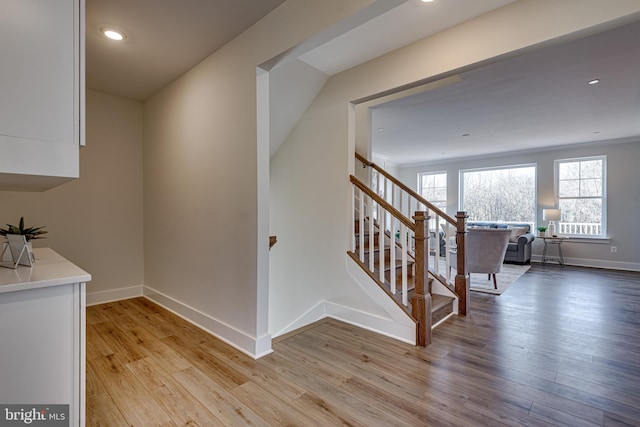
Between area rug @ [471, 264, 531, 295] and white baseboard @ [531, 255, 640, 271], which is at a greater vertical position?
white baseboard @ [531, 255, 640, 271]

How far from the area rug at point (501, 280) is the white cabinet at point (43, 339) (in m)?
4.49

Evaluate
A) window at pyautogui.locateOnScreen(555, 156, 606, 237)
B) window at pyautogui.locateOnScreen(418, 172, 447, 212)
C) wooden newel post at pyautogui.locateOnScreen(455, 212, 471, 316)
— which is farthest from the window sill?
wooden newel post at pyautogui.locateOnScreen(455, 212, 471, 316)

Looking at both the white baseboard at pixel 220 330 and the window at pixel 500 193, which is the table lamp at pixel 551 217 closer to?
the window at pixel 500 193

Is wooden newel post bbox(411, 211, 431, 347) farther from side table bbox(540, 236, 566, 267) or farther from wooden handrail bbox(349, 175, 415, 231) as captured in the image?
side table bbox(540, 236, 566, 267)

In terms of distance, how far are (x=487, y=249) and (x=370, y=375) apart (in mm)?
3170

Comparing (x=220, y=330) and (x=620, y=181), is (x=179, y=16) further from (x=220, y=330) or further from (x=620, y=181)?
(x=620, y=181)

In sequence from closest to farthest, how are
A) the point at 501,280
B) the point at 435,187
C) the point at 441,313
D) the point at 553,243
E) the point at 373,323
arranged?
the point at 373,323 < the point at 441,313 < the point at 501,280 < the point at 553,243 < the point at 435,187

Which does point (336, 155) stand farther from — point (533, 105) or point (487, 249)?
point (533, 105)

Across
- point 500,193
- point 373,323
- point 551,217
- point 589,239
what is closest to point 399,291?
point 373,323

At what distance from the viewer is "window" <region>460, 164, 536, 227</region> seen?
7223 millimetres

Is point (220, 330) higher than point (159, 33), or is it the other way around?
point (159, 33)

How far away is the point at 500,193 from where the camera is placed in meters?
7.58

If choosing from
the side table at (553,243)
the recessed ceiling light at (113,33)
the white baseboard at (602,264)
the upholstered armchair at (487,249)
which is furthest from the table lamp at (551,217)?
the recessed ceiling light at (113,33)

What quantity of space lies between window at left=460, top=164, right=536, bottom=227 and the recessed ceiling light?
25.7 ft
